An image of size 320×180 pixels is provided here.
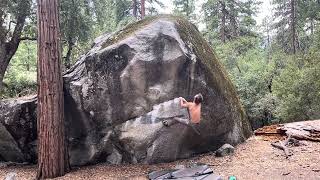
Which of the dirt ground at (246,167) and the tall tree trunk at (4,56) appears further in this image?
the tall tree trunk at (4,56)

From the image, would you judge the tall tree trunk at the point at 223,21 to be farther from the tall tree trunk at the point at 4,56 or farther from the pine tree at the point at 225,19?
the tall tree trunk at the point at 4,56

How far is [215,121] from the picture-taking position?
915 cm

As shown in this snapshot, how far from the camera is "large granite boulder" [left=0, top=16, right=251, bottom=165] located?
8469mm

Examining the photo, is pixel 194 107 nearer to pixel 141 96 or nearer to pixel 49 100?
pixel 141 96

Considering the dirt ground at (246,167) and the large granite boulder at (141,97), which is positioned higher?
the large granite boulder at (141,97)

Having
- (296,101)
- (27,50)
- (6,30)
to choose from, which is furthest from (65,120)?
(27,50)

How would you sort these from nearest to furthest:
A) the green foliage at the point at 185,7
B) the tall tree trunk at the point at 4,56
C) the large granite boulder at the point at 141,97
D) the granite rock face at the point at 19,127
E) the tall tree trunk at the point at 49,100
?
the tall tree trunk at the point at 49,100, the large granite boulder at the point at 141,97, the granite rock face at the point at 19,127, the tall tree trunk at the point at 4,56, the green foliage at the point at 185,7

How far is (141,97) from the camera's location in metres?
8.50

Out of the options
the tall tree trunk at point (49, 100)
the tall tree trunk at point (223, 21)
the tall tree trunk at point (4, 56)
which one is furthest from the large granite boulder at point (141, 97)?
the tall tree trunk at point (223, 21)

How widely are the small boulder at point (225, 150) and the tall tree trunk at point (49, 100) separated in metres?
3.72

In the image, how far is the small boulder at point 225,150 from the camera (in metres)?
8.84

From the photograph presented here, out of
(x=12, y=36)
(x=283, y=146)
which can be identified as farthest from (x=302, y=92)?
(x=12, y=36)

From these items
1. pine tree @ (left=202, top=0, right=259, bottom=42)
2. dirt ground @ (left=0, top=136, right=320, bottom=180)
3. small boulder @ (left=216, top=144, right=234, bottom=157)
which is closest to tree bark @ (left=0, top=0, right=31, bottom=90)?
dirt ground @ (left=0, top=136, right=320, bottom=180)

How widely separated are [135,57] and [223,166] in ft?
10.4
